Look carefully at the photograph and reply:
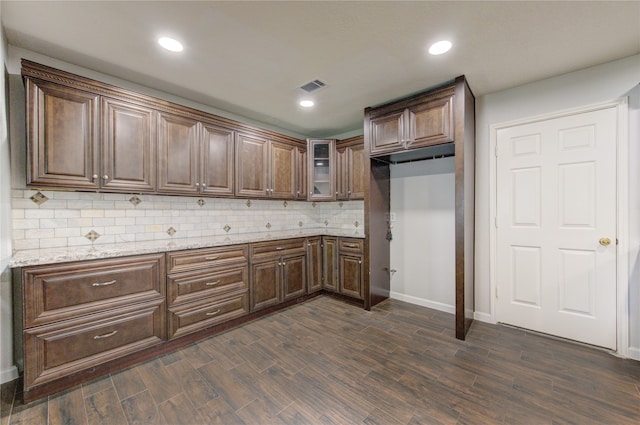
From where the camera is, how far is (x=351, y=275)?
3.42 metres

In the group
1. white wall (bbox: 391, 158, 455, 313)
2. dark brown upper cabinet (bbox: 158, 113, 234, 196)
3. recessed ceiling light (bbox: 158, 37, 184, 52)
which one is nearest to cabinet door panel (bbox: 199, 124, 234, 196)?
dark brown upper cabinet (bbox: 158, 113, 234, 196)

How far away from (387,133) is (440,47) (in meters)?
1.04

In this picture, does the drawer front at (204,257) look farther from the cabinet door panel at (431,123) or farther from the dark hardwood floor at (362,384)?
the cabinet door panel at (431,123)

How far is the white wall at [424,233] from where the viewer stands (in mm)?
3107

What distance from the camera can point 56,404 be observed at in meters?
1.67

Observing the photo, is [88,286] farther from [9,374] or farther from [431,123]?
[431,123]

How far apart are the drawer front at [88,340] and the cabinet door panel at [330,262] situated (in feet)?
6.86

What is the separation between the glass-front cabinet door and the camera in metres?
3.77

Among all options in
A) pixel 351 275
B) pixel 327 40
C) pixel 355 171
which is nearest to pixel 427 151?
pixel 355 171

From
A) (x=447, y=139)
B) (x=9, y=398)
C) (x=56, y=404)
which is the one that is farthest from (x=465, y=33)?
(x=9, y=398)

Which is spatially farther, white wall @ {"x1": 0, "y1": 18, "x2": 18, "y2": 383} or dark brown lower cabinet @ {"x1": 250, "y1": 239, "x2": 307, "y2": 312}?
dark brown lower cabinet @ {"x1": 250, "y1": 239, "x2": 307, "y2": 312}

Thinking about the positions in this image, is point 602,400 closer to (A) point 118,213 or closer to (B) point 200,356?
(B) point 200,356

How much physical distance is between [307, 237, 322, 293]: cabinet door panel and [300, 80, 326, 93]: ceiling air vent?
1.92 m

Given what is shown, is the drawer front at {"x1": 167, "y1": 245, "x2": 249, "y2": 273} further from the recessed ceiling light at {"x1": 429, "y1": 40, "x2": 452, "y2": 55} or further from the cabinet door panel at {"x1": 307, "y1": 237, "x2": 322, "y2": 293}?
the recessed ceiling light at {"x1": 429, "y1": 40, "x2": 452, "y2": 55}
